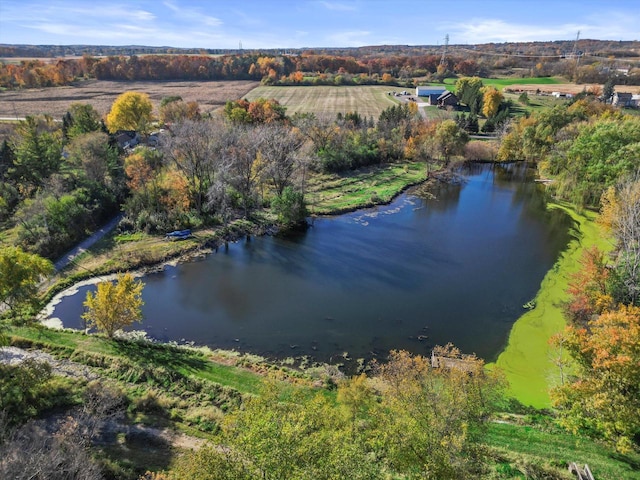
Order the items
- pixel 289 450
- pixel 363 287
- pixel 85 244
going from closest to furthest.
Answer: pixel 289 450
pixel 363 287
pixel 85 244

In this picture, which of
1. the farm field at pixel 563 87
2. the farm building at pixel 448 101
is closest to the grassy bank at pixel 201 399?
the farm building at pixel 448 101

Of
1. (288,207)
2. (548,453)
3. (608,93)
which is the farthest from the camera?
(608,93)

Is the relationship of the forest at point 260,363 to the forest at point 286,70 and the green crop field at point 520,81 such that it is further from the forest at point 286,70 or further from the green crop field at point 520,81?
the forest at point 286,70

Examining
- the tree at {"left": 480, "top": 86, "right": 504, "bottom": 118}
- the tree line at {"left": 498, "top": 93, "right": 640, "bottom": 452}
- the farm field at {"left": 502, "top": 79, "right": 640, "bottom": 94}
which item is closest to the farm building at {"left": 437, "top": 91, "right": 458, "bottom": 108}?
the tree at {"left": 480, "top": 86, "right": 504, "bottom": 118}

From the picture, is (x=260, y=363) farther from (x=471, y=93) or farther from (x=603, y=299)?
(x=471, y=93)

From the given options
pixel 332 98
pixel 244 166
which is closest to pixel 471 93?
pixel 332 98

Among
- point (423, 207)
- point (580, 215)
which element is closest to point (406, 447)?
point (423, 207)

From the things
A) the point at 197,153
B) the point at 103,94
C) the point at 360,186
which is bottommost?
the point at 360,186
